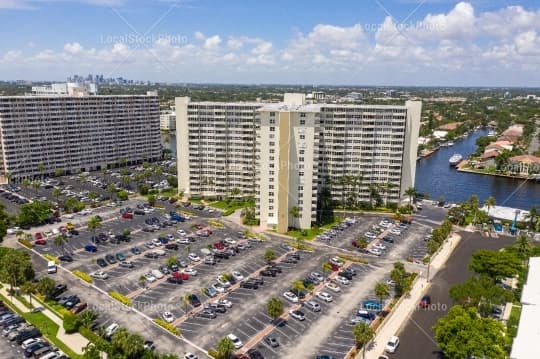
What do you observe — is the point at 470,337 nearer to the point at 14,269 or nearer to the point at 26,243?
the point at 14,269

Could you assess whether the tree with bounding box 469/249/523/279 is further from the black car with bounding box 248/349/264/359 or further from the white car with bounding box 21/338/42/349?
the white car with bounding box 21/338/42/349

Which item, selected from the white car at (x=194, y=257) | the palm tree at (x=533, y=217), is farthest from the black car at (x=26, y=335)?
the palm tree at (x=533, y=217)

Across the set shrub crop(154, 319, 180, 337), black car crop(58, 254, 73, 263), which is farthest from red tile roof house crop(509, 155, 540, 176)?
black car crop(58, 254, 73, 263)

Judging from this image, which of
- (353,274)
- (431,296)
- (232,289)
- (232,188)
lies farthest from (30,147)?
(431,296)

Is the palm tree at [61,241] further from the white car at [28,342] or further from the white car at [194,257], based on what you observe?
the white car at [28,342]

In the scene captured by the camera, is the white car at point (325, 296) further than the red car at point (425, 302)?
Yes

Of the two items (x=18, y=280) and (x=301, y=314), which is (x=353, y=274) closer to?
(x=301, y=314)

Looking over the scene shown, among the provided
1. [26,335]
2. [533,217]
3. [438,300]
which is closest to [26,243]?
[26,335]
